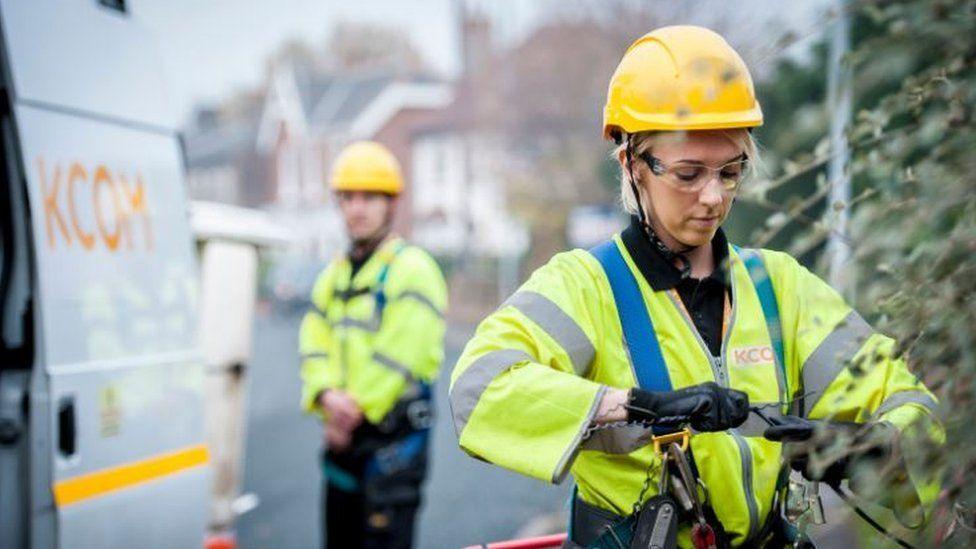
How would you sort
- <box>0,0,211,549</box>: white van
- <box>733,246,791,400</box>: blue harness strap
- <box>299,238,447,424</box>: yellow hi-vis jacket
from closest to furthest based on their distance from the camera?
<box>733,246,791,400</box>: blue harness strap < <box>0,0,211,549</box>: white van < <box>299,238,447,424</box>: yellow hi-vis jacket

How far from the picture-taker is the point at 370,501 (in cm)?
475

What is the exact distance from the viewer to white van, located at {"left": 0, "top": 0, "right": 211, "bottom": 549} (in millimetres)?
3533

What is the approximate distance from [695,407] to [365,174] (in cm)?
354

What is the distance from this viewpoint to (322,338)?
5.13m

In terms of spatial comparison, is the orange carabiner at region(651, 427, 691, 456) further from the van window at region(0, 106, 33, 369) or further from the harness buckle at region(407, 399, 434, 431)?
the harness buckle at region(407, 399, 434, 431)

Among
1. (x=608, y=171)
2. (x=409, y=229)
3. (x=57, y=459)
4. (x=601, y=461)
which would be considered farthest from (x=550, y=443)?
(x=409, y=229)

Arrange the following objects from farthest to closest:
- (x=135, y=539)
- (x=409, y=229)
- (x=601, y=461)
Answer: (x=409, y=229), (x=135, y=539), (x=601, y=461)

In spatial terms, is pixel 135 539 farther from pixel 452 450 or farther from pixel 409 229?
pixel 409 229

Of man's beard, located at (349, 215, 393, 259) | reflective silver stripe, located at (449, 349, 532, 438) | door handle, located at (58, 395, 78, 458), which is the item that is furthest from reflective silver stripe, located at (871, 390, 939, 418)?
man's beard, located at (349, 215, 393, 259)

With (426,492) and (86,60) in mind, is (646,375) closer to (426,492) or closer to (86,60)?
(86,60)

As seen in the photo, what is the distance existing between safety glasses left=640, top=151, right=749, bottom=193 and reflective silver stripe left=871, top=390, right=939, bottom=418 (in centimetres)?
51

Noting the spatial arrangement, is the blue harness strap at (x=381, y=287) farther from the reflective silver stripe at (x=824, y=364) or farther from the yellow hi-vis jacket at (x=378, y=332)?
the reflective silver stripe at (x=824, y=364)

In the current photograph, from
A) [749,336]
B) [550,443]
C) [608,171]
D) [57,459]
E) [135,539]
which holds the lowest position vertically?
[135,539]

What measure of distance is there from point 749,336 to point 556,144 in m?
24.2
